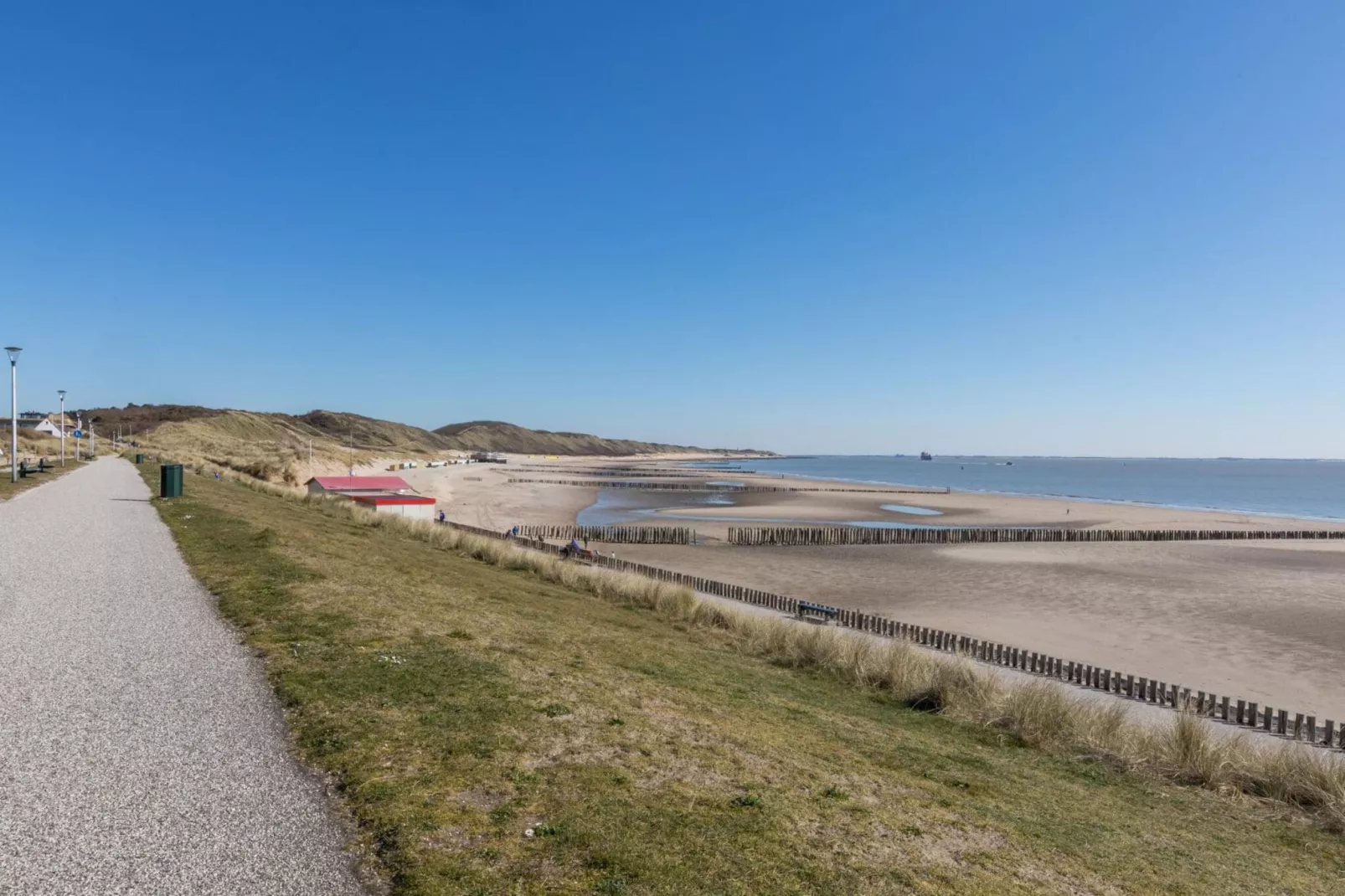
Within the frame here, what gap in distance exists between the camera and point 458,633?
10.8 m

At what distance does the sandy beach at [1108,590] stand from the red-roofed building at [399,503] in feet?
20.1

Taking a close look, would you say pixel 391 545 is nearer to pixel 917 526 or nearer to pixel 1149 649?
pixel 1149 649

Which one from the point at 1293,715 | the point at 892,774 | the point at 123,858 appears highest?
the point at 123,858

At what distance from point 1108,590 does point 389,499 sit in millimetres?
35975

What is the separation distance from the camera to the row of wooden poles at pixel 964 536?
44.8m

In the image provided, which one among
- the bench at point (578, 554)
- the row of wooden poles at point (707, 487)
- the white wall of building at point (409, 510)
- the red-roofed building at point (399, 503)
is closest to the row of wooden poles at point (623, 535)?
the white wall of building at point (409, 510)

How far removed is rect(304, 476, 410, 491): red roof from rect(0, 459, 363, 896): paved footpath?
34.3 m

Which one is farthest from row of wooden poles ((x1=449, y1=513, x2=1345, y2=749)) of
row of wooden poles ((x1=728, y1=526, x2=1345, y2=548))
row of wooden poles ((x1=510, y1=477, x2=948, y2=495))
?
row of wooden poles ((x1=510, y1=477, x2=948, y2=495))

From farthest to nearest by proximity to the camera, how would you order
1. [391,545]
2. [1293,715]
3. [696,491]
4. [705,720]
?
1. [696,491]
2. [391,545]
3. [1293,715]
4. [705,720]

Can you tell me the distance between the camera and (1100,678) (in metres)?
15.9

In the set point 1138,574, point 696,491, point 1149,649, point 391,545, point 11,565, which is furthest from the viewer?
point 696,491

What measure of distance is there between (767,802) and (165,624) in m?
8.69

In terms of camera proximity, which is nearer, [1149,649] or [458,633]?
[458,633]

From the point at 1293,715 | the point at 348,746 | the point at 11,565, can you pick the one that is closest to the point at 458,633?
the point at 348,746
